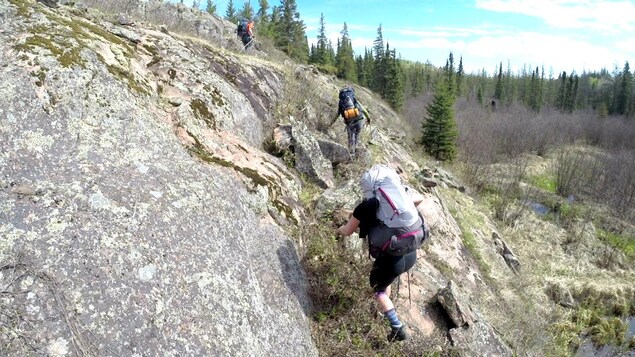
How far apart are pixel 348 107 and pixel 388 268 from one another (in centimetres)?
532

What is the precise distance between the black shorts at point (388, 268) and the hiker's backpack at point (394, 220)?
17 centimetres

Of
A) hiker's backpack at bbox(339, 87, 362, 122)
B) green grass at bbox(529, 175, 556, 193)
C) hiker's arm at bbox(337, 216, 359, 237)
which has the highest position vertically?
hiker's backpack at bbox(339, 87, 362, 122)

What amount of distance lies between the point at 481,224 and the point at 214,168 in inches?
406

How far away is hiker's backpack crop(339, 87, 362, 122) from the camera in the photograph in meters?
8.93

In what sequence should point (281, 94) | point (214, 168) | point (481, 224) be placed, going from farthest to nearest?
point (481, 224) → point (281, 94) → point (214, 168)

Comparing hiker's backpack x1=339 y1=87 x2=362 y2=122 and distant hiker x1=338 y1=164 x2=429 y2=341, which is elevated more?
hiker's backpack x1=339 y1=87 x2=362 y2=122

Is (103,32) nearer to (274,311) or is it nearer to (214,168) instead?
(214,168)

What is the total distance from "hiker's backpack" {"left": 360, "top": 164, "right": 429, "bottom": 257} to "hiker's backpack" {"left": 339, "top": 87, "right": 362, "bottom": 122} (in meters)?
4.96

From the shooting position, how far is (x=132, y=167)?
3941 millimetres

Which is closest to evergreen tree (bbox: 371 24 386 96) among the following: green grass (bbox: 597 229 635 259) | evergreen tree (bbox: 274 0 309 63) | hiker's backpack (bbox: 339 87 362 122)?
evergreen tree (bbox: 274 0 309 63)

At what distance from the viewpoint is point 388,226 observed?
4.03m

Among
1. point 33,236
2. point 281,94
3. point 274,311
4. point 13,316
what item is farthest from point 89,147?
point 281,94

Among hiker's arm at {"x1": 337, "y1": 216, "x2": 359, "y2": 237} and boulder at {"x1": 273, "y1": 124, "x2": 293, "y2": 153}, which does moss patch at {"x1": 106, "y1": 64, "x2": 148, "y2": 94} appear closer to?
boulder at {"x1": 273, "y1": 124, "x2": 293, "y2": 153}

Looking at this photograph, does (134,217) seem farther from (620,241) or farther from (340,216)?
(620,241)
